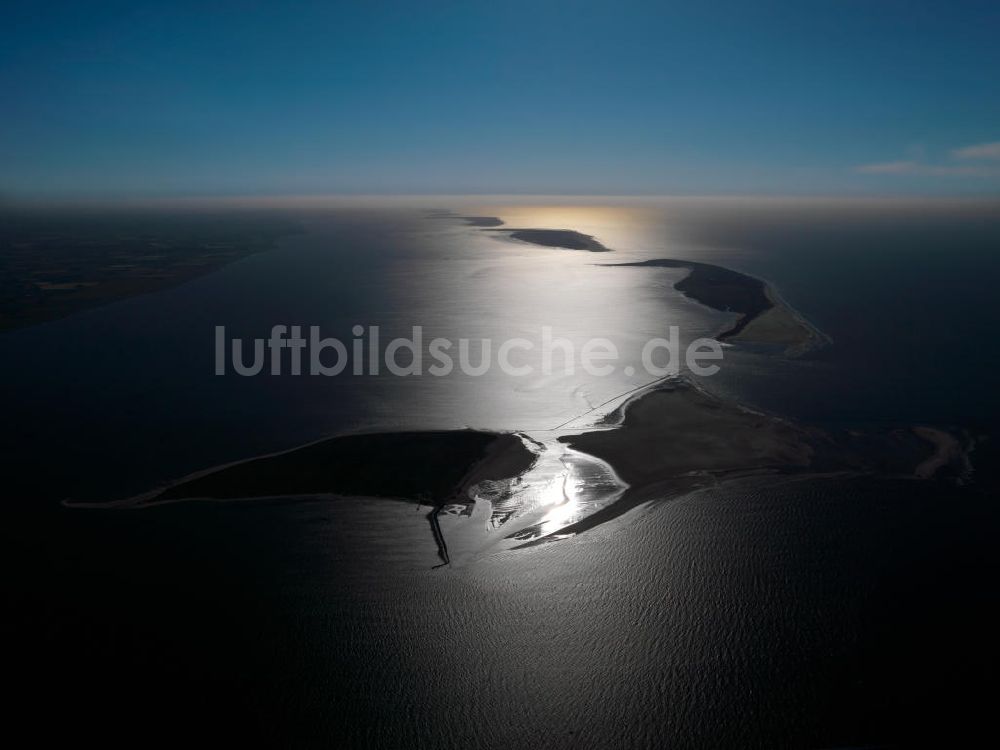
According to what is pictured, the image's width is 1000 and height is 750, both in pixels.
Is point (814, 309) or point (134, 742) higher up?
point (814, 309)

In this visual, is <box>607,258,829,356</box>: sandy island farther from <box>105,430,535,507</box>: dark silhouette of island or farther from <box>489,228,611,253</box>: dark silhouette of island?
<box>489,228,611,253</box>: dark silhouette of island

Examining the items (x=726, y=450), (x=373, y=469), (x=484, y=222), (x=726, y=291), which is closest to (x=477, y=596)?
(x=373, y=469)

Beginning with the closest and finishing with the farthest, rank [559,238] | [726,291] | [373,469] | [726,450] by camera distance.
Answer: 1. [373,469]
2. [726,450]
3. [726,291]
4. [559,238]

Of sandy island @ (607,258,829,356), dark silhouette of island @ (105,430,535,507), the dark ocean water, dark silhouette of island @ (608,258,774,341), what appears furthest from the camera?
dark silhouette of island @ (608,258,774,341)

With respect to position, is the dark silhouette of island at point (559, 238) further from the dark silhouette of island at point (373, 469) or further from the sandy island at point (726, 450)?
the dark silhouette of island at point (373, 469)

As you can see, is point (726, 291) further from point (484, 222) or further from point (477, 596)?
point (484, 222)

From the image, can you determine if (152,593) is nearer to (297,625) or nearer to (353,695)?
(297,625)

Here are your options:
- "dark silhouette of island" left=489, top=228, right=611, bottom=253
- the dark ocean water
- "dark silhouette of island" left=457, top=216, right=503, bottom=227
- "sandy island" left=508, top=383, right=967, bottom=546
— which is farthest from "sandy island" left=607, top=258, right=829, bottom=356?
"dark silhouette of island" left=457, top=216, right=503, bottom=227

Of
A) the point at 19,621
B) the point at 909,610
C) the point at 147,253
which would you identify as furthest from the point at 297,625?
the point at 147,253

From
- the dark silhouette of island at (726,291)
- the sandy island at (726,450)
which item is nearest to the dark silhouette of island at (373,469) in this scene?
the sandy island at (726,450)
